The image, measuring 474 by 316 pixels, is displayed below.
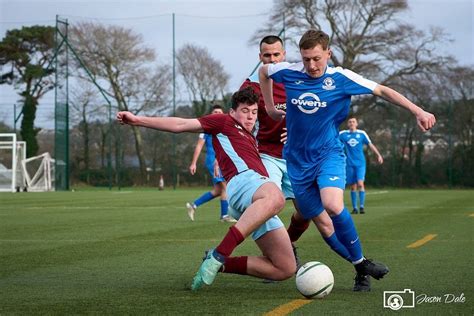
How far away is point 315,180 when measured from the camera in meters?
7.44

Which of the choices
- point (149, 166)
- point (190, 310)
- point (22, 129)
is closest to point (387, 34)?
point (149, 166)

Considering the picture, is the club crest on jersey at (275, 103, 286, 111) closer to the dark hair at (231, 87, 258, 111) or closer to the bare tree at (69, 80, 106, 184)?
the dark hair at (231, 87, 258, 111)

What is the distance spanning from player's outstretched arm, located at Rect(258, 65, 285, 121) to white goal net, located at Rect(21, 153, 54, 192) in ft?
104

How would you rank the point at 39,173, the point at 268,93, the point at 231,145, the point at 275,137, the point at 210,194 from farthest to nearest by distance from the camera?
1. the point at 39,173
2. the point at 210,194
3. the point at 275,137
4. the point at 268,93
5. the point at 231,145

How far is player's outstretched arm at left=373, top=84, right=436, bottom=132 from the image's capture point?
6492mm

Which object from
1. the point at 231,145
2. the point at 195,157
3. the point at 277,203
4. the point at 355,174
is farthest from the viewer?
the point at 355,174

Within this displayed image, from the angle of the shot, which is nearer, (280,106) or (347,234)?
(347,234)

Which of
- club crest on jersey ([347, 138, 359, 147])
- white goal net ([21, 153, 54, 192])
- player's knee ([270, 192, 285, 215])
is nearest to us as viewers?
player's knee ([270, 192, 285, 215])

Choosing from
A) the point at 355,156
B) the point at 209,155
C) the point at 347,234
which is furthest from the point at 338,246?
the point at 355,156

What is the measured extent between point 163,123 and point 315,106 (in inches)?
49.3

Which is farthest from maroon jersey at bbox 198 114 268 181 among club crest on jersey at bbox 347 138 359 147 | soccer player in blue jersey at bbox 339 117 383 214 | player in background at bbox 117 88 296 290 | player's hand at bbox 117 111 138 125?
club crest on jersey at bbox 347 138 359 147

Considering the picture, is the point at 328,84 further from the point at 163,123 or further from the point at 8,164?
the point at 8,164

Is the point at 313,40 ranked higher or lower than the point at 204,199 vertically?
higher

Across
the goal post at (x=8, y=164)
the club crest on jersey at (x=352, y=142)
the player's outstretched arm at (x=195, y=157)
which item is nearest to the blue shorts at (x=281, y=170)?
the player's outstretched arm at (x=195, y=157)
